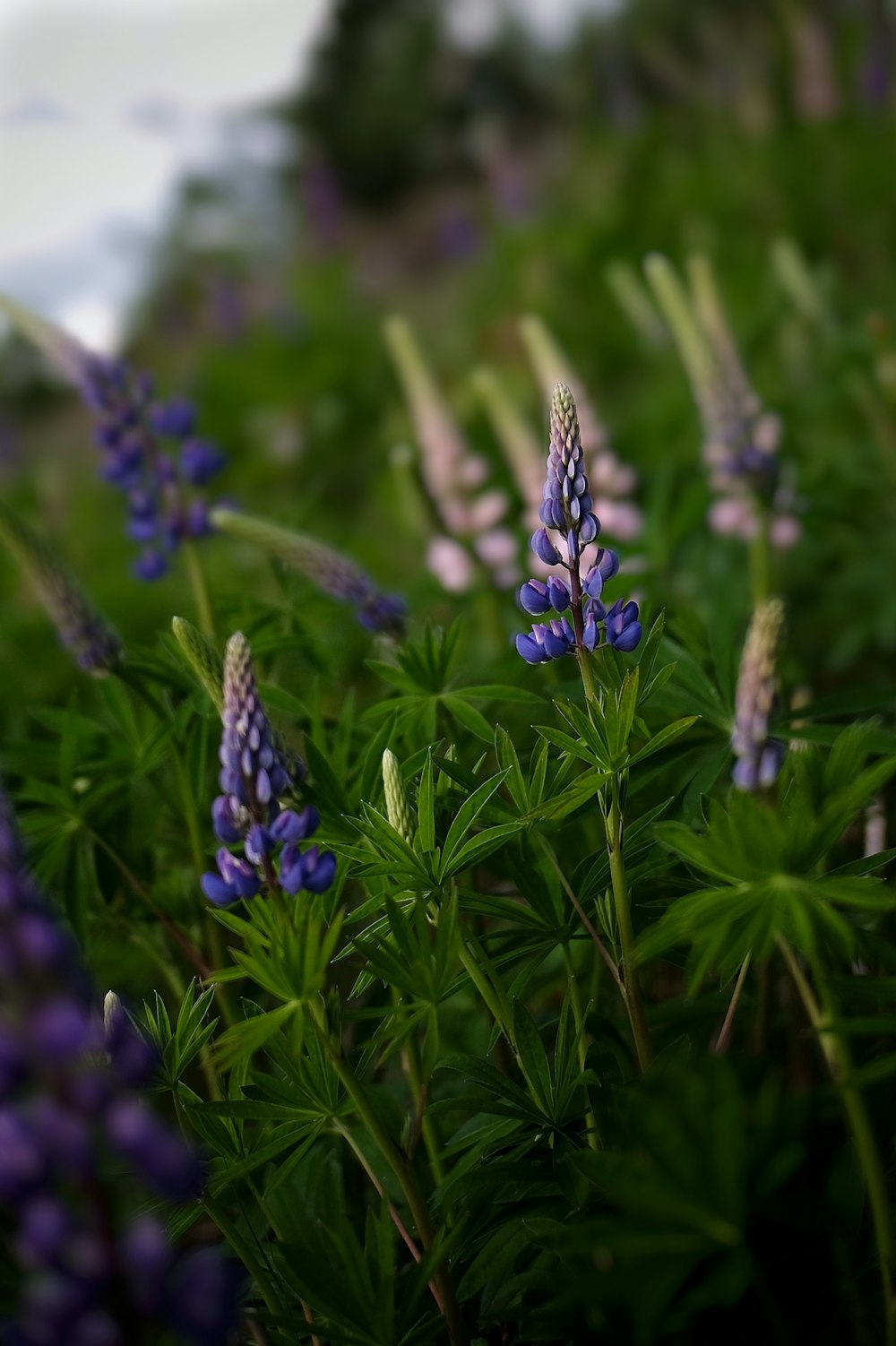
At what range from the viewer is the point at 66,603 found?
1.30 meters

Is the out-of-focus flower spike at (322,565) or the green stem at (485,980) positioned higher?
the out-of-focus flower spike at (322,565)

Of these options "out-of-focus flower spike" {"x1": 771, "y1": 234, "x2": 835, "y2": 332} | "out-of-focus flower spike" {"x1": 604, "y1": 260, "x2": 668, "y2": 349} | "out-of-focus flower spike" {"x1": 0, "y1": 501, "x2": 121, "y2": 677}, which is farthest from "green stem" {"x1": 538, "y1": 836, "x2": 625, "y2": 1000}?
"out-of-focus flower spike" {"x1": 604, "y1": 260, "x2": 668, "y2": 349}

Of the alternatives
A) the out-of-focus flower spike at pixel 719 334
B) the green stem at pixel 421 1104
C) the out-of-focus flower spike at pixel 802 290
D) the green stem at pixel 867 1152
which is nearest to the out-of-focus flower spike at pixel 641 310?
the out-of-focus flower spike at pixel 802 290

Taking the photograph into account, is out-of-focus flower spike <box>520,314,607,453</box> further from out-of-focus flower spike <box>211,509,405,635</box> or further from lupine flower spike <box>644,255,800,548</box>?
out-of-focus flower spike <box>211,509,405,635</box>

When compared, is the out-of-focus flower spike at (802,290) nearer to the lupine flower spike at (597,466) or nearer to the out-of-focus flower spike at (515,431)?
the lupine flower spike at (597,466)

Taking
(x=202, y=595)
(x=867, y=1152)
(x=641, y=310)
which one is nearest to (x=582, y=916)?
(x=867, y=1152)

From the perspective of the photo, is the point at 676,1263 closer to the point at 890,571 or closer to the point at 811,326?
the point at 890,571

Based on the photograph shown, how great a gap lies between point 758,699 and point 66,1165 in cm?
61

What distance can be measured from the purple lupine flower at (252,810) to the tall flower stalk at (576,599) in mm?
242

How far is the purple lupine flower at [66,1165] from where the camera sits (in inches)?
22.5

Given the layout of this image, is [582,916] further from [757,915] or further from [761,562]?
[761,562]

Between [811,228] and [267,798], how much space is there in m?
4.85

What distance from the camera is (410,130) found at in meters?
10.7

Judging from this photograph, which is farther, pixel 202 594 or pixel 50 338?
pixel 50 338
